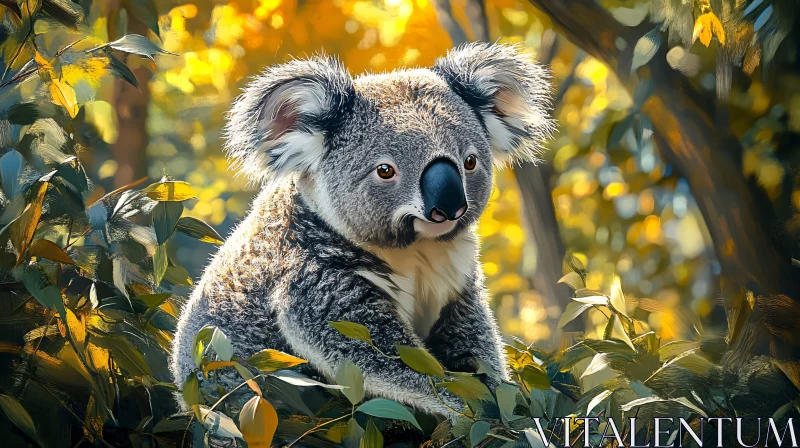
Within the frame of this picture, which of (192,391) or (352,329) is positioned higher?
(352,329)

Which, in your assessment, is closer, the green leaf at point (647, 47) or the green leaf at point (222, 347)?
the green leaf at point (222, 347)

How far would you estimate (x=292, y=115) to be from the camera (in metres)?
1.57

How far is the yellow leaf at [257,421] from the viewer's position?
1.14 metres

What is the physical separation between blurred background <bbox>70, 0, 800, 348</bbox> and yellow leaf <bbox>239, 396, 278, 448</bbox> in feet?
2.11

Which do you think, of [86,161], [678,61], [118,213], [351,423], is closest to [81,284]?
[118,213]

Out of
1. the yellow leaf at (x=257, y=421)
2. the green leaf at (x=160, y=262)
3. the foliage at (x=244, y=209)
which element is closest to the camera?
the yellow leaf at (x=257, y=421)

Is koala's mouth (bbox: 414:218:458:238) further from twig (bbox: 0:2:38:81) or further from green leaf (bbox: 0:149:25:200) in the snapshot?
twig (bbox: 0:2:38:81)

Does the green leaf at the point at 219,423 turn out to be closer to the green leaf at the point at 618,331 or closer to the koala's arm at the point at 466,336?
the koala's arm at the point at 466,336

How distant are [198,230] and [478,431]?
0.79 m

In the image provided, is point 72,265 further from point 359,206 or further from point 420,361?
point 420,361

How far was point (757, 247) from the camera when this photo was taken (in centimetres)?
159

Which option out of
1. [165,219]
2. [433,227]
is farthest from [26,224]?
[433,227]

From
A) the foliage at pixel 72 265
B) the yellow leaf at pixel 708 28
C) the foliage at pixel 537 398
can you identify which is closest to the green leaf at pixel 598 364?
the foliage at pixel 537 398

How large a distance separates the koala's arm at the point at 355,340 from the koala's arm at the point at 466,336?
7.3 inches
